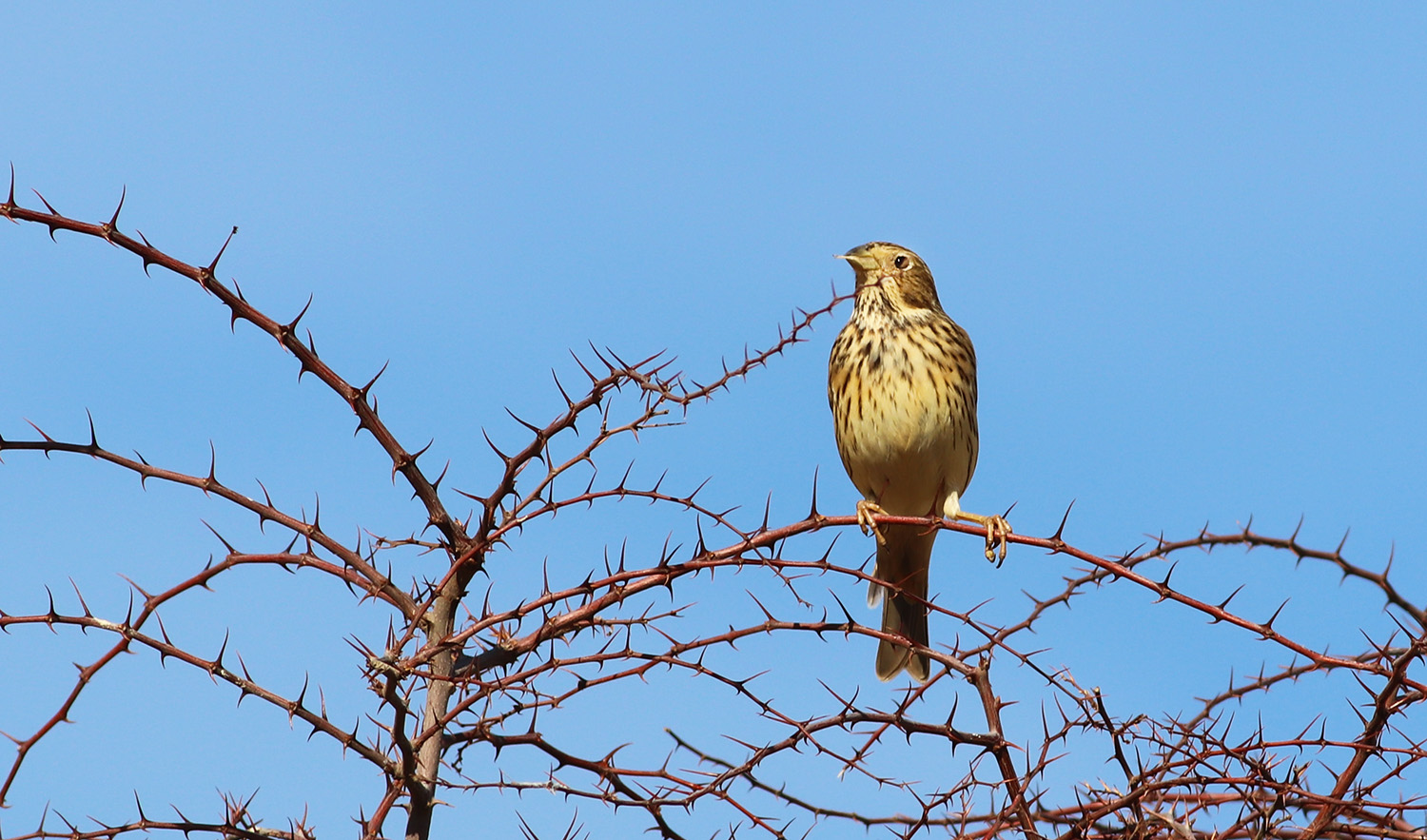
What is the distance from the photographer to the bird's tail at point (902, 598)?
6508 mm

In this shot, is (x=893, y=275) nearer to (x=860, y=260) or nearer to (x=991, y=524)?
(x=860, y=260)

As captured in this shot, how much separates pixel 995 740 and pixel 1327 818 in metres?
0.75

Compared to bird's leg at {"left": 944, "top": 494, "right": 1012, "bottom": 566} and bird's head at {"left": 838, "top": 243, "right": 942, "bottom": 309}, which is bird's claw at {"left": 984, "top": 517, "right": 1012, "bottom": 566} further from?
bird's head at {"left": 838, "top": 243, "right": 942, "bottom": 309}

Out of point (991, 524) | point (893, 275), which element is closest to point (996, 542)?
point (991, 524)

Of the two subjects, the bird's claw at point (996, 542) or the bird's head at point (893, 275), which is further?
the bird's head at point (893, 275)

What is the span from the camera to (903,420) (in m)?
6.41

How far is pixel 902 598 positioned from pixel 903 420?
2.98ft

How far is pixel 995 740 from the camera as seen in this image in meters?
3.24

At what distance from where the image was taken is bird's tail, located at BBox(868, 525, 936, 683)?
21.4 ft

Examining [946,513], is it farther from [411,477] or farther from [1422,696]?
[411,477]

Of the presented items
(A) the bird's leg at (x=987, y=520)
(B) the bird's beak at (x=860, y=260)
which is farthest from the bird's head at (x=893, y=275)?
(A) the bird's leg at (x=987, y=520)

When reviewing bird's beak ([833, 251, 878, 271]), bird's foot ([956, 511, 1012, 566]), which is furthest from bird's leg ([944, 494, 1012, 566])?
bird's beak ([833, 251, 878, 271])

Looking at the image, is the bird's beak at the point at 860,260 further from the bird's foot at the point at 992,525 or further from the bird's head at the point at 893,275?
the bird's foot at the point at 992,525

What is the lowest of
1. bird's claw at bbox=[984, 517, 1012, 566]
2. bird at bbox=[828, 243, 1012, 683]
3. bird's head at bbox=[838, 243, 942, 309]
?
bird's claw at bbox=[984, 517, 1012, 566]
